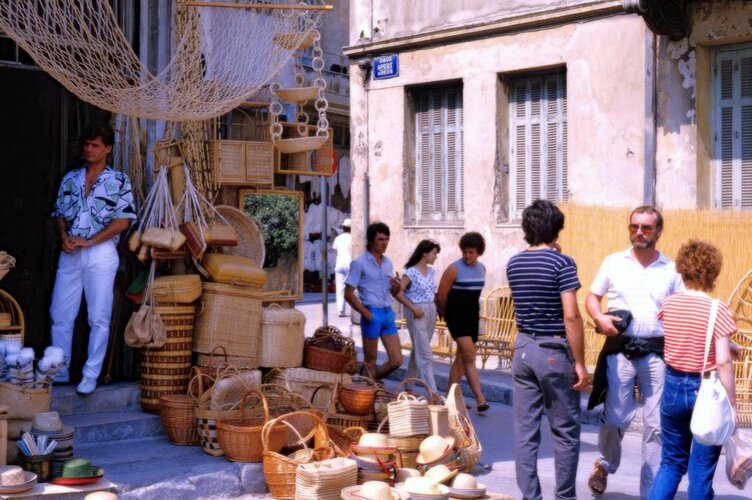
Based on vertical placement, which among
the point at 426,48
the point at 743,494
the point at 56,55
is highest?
the point at 426,48

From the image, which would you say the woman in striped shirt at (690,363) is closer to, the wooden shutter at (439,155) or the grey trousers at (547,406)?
the grey trousers at (547,406)

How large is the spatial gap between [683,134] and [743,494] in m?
5.90

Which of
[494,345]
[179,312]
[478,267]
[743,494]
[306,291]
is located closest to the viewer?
[743,494]

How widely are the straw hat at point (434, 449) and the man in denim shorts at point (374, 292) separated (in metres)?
2.83

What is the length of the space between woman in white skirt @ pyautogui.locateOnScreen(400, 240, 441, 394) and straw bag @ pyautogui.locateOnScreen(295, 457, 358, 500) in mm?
3494

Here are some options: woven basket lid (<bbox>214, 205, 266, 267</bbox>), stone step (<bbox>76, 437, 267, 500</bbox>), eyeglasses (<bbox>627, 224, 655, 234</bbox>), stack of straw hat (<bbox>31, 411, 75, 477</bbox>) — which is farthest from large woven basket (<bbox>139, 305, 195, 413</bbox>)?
eyeglasses (<bbox>627, 224, 655, 234</bbox>)

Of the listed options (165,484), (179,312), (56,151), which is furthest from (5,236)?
(165,484)

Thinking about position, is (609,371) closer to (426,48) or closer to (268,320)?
(268,320)

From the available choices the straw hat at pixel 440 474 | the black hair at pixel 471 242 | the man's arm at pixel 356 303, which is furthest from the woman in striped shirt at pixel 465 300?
the straw hat at pixel 440 474

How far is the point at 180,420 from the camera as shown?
746 centimetres

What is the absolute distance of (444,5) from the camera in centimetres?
1448

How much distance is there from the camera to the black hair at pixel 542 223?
6.06m

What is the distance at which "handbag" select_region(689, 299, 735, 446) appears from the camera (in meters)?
5.28

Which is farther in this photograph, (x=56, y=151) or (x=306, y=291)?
(x=306, y=291)
